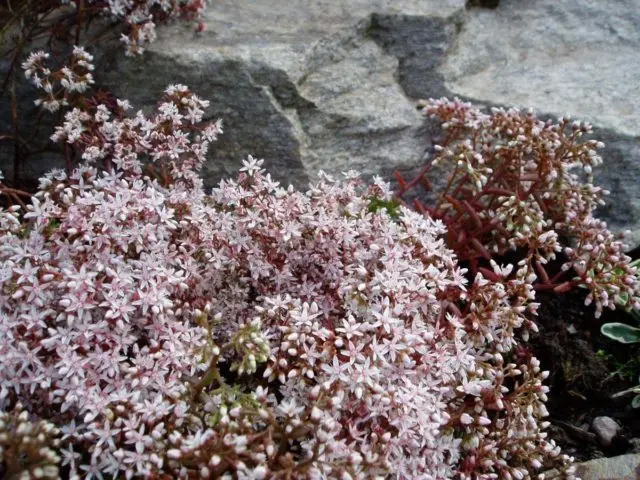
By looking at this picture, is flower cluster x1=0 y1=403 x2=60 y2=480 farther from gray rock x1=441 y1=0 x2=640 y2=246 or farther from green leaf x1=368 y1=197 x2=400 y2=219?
gray rock x1=441 y1=0 x2=640 y2=246

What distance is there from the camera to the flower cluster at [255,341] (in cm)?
206

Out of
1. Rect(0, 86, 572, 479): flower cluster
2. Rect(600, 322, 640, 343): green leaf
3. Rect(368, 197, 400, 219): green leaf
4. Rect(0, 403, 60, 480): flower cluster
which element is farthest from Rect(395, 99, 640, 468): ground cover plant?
Rect(0, 403, 60, 480): flower cluster

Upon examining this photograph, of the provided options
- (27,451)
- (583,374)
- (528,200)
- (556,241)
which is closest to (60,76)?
(27,451)

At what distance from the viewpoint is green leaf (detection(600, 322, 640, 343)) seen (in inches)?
124

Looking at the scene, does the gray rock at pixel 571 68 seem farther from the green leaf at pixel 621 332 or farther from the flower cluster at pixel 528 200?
the green leaf at pixel 621 332

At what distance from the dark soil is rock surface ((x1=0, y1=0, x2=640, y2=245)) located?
0.64m

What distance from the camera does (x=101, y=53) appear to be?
11.7ft

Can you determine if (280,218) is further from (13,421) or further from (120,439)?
(13,421)

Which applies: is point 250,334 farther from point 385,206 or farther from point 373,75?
point 373,75

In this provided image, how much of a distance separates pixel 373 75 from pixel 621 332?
187 cm

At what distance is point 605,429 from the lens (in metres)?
3.00

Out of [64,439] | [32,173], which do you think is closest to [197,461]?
[64,439]

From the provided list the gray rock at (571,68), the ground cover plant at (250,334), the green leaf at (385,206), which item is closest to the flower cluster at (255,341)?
the ground cover plant at (250,334)

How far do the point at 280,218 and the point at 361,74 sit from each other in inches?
61.2
